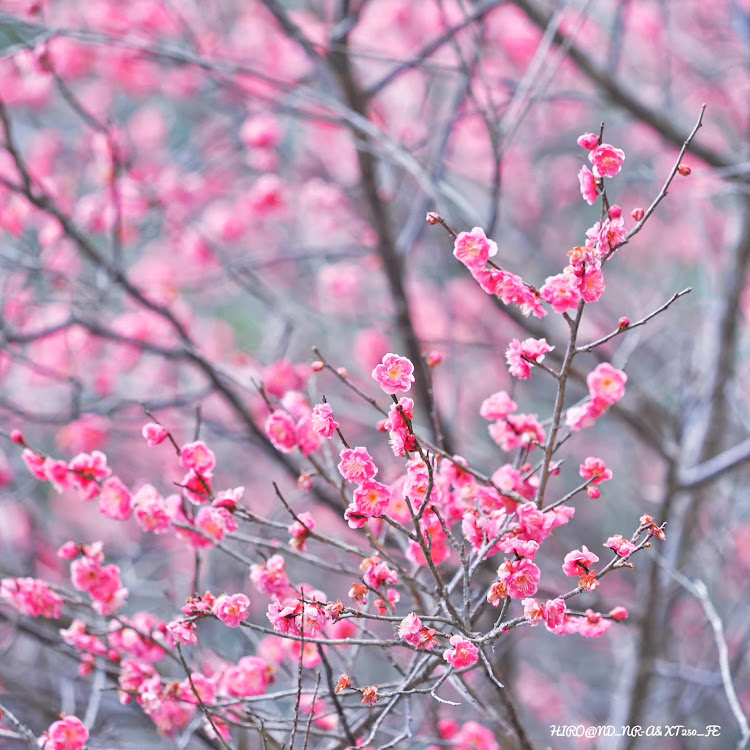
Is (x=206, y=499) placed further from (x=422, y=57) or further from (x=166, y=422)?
(x=166, y=422)

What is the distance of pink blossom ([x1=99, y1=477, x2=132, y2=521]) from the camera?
2039 millimetres

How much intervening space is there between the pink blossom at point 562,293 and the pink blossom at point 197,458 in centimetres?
87

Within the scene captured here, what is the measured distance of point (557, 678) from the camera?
5363 millimetres

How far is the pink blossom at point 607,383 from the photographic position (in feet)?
5.99

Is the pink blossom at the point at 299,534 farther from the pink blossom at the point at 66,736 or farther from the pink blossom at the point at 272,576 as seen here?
the pink blossom at the point at 66,736

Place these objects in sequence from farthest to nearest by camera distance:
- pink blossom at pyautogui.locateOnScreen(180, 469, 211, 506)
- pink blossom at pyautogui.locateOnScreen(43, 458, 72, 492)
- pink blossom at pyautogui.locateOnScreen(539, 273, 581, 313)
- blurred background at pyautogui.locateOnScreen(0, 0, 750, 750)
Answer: blurred background at pyautogui.locateOnScreen(0, 0, 750, 750)
pink blossom at pyautogui.locateOnScreen(43, 458, 72, 492)
pink blossom at pyautogui.locateOnScreen(180, 469, 211, 506)
pink blossom at pyautogui.locateOnScreen(539, 273, 581, 313)

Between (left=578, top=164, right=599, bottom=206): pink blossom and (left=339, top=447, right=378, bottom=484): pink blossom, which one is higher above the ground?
(left=578, top=164, right=599, bottom=206): pink blossom

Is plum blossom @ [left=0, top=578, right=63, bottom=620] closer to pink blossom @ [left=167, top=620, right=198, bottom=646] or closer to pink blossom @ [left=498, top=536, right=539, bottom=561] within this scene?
pink blossom @ [left=167, top=620, right=198, bottom=646]

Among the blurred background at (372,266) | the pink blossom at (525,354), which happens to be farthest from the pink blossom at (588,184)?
the blurred background at (372,266)

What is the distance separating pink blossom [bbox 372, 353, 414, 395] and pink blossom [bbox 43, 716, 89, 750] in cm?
108

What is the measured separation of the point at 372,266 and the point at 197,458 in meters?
3.05

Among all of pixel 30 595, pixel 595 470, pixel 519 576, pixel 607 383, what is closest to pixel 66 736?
pixel 30 595

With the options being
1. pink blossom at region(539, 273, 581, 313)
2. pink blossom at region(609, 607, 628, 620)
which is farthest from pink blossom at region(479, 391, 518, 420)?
pink blossom at region(609, 607, 628, 620)

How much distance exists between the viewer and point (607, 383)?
1835 millimetres
